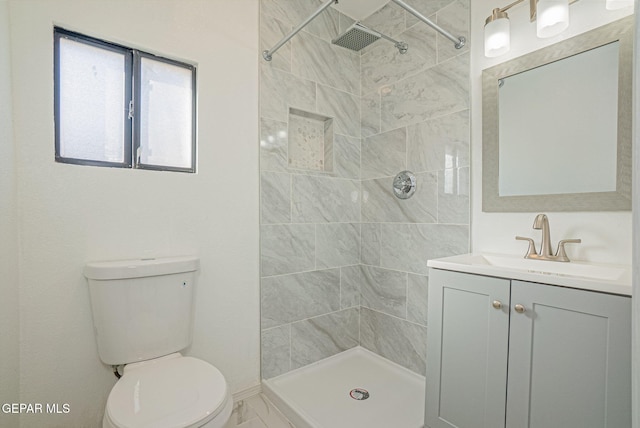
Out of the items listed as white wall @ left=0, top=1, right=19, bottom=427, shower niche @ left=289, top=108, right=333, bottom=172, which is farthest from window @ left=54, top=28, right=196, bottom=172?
shower niche @ left=289, top=108, right=333, bottom=172

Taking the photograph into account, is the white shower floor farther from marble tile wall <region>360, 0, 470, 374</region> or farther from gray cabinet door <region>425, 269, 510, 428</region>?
gray cabinet door <region>425, 269, 510, 428</region>

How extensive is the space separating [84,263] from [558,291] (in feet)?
6.31

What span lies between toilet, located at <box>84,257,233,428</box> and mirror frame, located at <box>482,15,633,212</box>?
161cm

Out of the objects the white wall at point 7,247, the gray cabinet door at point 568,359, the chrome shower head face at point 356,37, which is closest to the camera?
the gray cabinet door at point 568,359

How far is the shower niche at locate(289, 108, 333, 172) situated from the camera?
2152 mm

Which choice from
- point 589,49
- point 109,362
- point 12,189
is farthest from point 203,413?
point 589,49

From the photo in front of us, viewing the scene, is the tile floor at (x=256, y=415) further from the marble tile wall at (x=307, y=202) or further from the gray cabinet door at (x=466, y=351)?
the gray cabinet door at (x=466, y=351)

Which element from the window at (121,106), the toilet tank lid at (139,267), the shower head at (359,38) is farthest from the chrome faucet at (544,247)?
the window at (121,106)

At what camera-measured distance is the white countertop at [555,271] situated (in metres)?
0.96

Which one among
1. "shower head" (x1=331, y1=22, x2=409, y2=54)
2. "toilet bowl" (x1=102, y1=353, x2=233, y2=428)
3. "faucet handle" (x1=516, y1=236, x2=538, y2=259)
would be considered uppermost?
"shower head" (x1=331, y1=22, x2=409, y2=54)

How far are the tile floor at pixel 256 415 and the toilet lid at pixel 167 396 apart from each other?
0.57m

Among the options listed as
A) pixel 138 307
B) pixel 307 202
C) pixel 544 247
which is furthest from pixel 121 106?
pixel 544 247

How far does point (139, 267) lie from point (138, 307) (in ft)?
0.59

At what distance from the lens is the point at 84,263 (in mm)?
1354
